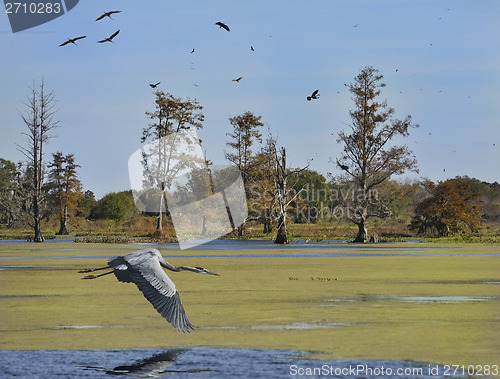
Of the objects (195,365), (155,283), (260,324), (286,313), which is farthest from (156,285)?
(286,313)

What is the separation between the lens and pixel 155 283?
28.5 ft

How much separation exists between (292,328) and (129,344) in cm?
254

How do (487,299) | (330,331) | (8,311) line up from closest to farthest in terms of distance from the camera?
(330,331) < (8,311) < (487,299)

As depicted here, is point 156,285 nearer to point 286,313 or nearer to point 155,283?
point 155,283

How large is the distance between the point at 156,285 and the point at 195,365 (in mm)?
1029

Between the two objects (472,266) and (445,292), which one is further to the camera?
(472,266)

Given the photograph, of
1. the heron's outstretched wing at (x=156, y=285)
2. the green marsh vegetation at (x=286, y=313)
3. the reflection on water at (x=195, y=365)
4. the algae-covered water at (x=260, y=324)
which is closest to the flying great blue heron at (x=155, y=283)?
the heron's outstretched wing at (x=156, y=285)

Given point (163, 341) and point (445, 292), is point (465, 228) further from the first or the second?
point (163, 341)

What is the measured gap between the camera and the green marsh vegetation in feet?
33.3

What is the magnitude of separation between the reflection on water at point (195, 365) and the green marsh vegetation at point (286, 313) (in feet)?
1.25

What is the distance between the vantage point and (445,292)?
1627 centimetres

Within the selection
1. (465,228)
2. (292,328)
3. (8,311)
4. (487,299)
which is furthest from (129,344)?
(465,228)

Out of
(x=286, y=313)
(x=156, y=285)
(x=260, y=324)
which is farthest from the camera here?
(x=286, y=313)

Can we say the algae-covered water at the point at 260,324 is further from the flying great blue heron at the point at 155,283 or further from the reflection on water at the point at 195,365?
the flying great blue heron at the point at 155,283
